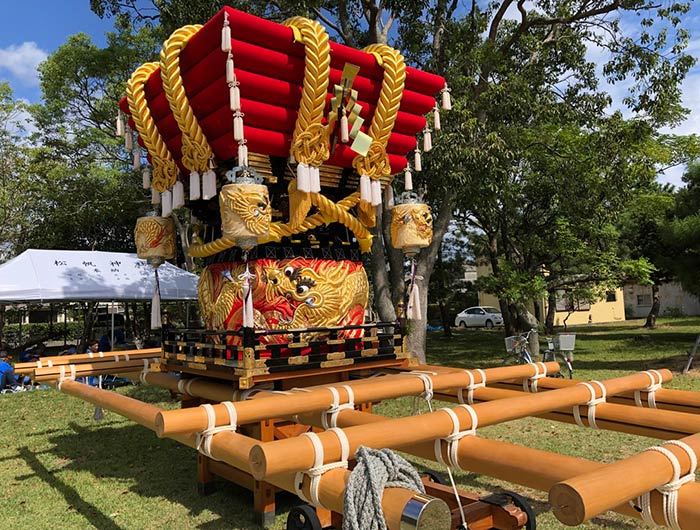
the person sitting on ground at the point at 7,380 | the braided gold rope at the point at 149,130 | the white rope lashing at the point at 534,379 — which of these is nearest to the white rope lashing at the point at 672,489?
the white rope lashing at the point at 534,379

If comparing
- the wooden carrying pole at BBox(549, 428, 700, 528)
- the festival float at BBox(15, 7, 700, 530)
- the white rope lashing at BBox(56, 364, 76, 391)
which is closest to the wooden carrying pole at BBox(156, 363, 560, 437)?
the festival float at BBox(15, 7, 700, 530)

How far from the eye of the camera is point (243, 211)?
14.4ft

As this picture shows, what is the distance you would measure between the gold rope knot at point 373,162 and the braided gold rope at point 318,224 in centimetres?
29

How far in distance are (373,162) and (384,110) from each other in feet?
1.72

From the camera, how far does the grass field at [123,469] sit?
508 centimetres

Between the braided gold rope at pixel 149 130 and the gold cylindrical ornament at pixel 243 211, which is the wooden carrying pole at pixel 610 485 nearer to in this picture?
the gold cylindrical ornament at pixel 243 211

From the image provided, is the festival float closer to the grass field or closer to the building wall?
the grass field

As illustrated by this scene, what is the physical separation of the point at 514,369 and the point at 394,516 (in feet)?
9.34

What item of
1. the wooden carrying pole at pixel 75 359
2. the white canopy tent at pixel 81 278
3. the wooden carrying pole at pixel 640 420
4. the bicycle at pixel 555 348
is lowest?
the bicycle at pixel 555 348

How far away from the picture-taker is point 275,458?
210cm

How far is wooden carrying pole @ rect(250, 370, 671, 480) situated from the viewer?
2129mm

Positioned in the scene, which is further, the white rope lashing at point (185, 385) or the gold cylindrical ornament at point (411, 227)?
the gold cylindrical ornament at point (411, 227)

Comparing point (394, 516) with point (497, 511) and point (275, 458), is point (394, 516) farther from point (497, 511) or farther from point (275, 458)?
point (497, 511)

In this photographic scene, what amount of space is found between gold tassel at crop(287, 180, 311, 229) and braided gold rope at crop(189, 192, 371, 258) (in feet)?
0.18
